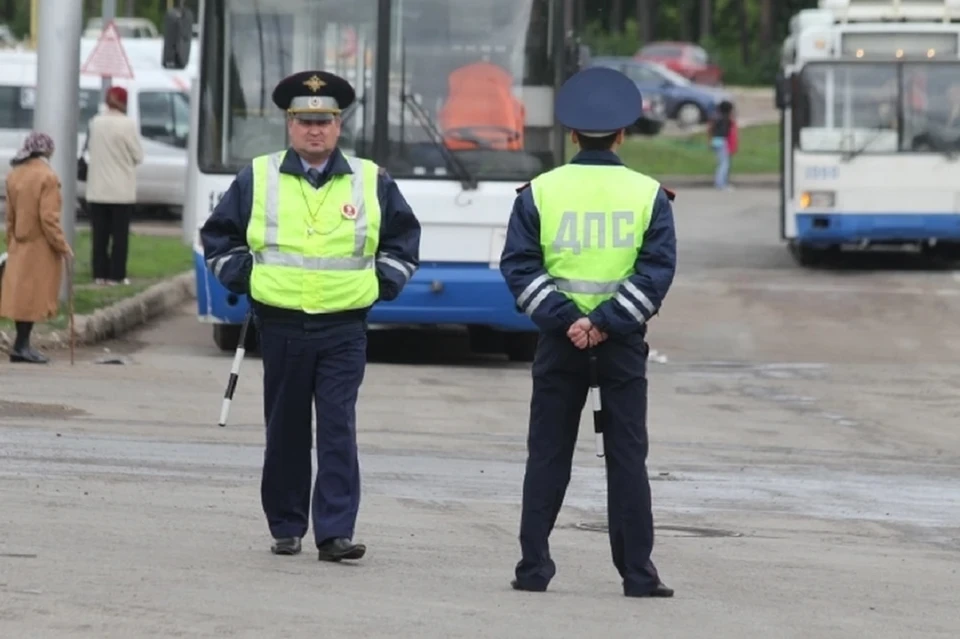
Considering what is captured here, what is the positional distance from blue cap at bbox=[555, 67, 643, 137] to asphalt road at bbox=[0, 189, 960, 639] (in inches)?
60.6

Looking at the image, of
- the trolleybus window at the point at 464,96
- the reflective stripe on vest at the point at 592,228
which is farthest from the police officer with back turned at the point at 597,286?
the trolleybus window at the point at 464,96

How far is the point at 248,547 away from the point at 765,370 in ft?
29.4

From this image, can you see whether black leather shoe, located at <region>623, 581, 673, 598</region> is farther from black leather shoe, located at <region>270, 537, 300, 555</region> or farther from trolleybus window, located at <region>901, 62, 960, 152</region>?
trolleybus window, located at <region>901, 62, 960, 152</region>

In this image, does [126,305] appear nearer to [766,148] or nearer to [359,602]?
[359,602]

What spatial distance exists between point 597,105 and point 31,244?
27.5 ft

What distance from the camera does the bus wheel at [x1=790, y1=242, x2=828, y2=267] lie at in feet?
88.8

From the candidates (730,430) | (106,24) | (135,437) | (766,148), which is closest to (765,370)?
(730,430)

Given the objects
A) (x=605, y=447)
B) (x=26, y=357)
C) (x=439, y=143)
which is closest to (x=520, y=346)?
(x=439, y=143)

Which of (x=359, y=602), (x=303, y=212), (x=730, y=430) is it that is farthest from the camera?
(x=730, y=430)

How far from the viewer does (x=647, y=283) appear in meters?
7.26

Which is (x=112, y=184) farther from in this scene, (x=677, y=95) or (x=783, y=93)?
(x=677, y=95)

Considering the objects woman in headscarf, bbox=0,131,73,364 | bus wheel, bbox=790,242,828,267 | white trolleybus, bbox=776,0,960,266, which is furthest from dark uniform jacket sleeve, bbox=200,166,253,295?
bus wheel, bbox=790,242,828,267

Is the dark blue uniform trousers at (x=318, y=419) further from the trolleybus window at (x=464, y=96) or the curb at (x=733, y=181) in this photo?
the curb at (x=733, y=181)

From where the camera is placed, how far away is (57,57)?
1784 cm
